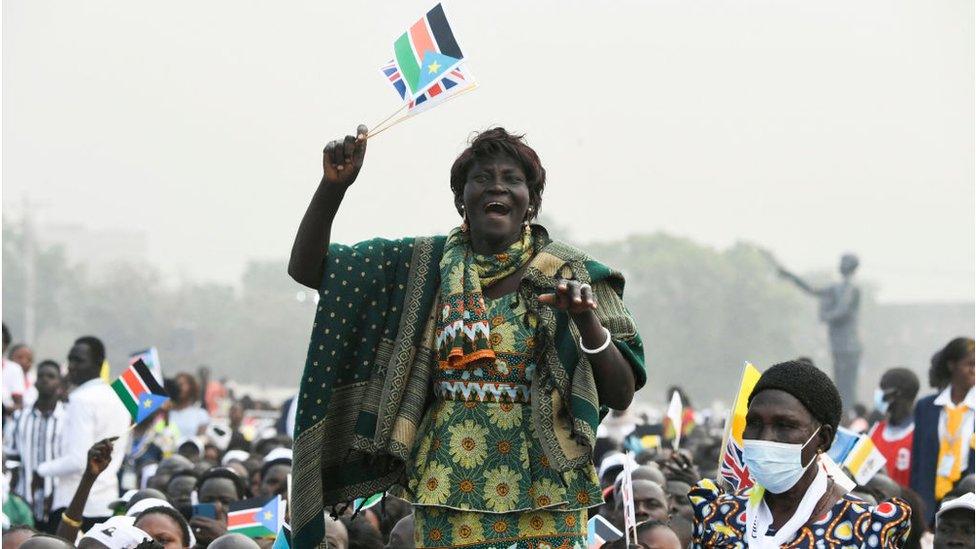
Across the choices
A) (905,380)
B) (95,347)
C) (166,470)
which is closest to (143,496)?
(95,347)

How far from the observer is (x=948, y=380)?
10.6 metres

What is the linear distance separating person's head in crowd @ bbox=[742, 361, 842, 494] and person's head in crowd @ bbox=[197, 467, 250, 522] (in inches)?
207

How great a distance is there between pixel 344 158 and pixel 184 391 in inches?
489

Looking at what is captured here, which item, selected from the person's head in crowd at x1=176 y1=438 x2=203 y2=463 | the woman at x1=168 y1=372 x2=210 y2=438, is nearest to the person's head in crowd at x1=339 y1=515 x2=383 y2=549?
the person's head in crowd at x1=176 y1=438 x2=203 y2=463

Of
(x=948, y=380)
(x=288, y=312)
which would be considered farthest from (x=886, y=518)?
(x=288, y=312)

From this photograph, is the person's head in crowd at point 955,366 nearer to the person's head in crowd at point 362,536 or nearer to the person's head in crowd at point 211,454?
the person's head in crowd at point 362,536

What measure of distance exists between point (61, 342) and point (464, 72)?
6865cm

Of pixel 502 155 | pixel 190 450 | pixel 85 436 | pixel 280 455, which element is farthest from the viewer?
pixel 190 450

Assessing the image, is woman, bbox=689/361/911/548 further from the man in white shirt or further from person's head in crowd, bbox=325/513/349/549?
the man in white shirt

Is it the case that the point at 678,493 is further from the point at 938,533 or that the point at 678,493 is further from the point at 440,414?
the point at 440,414

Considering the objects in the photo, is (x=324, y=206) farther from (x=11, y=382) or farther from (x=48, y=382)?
(x=11, y=382)

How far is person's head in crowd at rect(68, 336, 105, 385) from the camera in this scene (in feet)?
36.1

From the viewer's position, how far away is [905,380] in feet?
43.0

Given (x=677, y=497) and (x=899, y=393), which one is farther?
(x=899, y=393)
